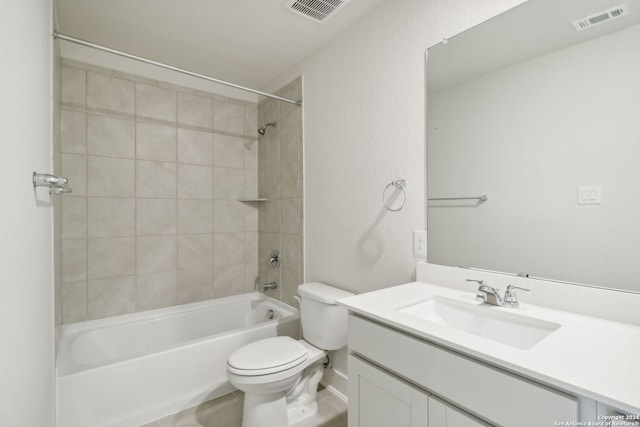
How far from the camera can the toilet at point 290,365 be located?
1500 mm

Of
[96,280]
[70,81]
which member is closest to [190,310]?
[96,280]

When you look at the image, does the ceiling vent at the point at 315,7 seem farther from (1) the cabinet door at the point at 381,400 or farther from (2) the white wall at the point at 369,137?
(1) the cabinet door at the point at 381,400

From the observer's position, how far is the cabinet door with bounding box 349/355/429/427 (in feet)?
3.02

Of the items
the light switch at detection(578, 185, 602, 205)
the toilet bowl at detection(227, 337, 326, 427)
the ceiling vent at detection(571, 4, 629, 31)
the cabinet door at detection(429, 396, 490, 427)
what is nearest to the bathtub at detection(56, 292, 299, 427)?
the toilet bowl at detection(227, 337, 326, 427)

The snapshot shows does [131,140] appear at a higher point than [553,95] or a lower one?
higher

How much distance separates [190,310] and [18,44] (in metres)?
2.12

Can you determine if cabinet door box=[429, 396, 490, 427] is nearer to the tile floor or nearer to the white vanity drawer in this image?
the white vanity drawer

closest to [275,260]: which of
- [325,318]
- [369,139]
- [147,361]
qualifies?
[325,318]

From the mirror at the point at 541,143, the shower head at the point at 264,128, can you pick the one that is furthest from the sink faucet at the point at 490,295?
the shower head at the point at 264,128

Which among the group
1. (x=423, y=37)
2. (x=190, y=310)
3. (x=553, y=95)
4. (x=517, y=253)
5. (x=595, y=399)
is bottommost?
(x=190, y=310)

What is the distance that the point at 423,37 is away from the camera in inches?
58.2

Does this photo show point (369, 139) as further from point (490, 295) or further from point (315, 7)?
point (490, 295)

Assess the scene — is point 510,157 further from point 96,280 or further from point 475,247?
point 96,280

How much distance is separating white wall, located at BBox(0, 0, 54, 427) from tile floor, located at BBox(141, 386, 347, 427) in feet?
2.80
